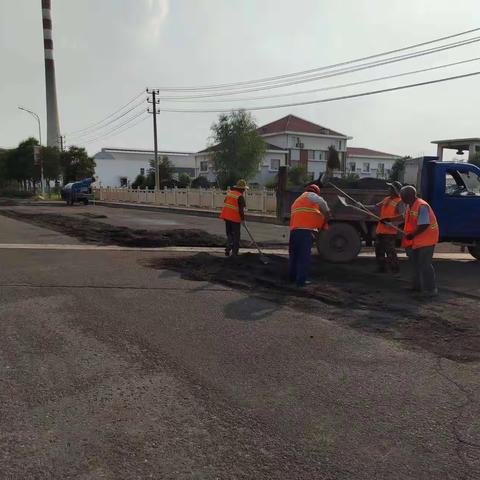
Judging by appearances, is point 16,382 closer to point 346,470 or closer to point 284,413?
point 284,413

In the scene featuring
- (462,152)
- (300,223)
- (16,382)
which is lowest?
(16,382)

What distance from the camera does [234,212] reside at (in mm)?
10719

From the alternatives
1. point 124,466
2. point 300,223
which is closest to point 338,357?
point 124,466

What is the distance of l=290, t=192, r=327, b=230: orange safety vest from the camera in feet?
25.7

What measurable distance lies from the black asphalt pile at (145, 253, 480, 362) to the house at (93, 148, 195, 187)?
74281 millimetres

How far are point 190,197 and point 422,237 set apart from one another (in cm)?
2722

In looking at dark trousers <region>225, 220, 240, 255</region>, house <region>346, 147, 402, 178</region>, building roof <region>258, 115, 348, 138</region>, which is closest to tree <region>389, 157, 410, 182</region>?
dark trousers <region>225, 220, 240, 255</region>

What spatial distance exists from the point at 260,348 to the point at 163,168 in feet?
186

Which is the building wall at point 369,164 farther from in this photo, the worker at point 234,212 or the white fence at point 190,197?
the worker at point 234,212

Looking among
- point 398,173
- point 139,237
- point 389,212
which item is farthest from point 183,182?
point 389,212

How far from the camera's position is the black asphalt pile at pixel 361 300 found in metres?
5.46

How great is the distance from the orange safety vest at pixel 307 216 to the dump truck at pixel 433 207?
260 cm

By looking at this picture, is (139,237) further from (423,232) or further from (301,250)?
(423,232)

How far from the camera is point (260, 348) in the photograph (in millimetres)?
5004
